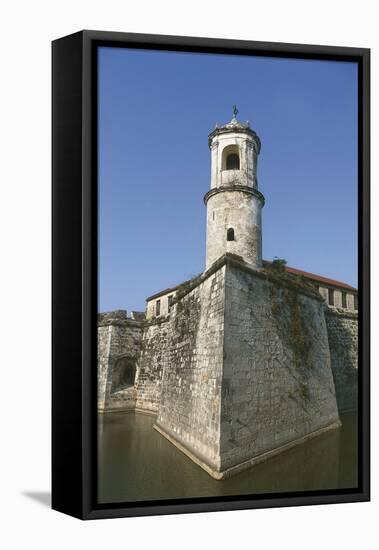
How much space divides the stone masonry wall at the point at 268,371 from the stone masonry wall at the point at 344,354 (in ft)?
0.33

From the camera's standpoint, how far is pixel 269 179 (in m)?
11.6

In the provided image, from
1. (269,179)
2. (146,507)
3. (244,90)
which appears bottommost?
(146,507)

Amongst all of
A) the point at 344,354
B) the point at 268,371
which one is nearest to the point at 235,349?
the point at 268,371

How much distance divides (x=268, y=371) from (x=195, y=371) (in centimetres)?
102

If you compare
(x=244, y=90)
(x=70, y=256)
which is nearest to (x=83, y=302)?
(x=70, y=256)

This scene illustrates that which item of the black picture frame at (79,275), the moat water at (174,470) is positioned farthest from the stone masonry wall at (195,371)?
the black picture frame at (79,275)

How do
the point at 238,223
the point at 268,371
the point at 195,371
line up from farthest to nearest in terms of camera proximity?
the point at 238,223 < the point at 268,371 < the point at 195,371

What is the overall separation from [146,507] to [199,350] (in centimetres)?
219

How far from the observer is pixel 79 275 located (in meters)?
10.5

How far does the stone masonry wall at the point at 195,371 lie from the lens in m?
11.1

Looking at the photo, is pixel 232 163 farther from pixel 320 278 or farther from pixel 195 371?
pixel 195 371

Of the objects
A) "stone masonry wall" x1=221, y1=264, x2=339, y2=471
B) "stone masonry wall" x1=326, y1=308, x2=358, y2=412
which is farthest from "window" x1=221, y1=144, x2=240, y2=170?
"stone masonry wall" x1=326, y1=308, x2=358, y2=412

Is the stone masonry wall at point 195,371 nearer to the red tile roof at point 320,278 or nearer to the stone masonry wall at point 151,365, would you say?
the stone masonry wall at point 151,365

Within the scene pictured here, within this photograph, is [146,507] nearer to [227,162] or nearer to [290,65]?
[227,162]
